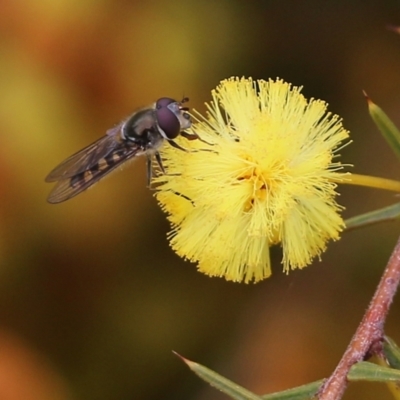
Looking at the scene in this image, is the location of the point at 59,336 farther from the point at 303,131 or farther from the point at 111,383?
the point at 303,131

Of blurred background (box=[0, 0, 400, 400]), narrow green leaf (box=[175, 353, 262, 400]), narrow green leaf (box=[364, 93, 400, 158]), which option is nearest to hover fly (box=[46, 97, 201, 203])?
narrow green leaf (box=[364, 93, 400, 158])

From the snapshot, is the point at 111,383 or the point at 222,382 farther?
the point at 111,383

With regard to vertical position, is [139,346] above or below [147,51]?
below

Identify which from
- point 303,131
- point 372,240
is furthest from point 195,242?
point 372,240

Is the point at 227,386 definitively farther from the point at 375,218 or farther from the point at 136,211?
the point at 136,211

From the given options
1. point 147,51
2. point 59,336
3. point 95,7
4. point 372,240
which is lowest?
point 372,240

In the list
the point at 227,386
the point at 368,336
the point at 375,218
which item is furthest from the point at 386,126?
the point at 227,386
